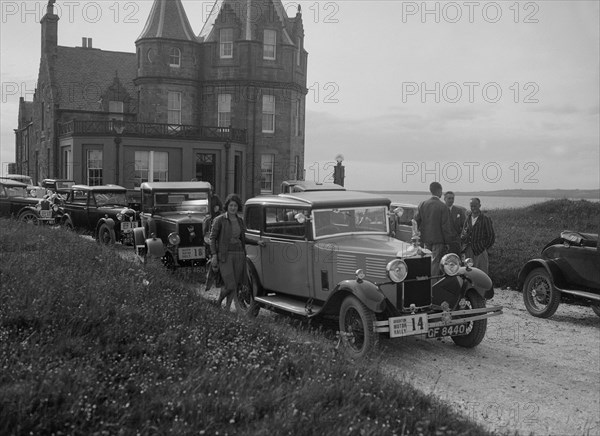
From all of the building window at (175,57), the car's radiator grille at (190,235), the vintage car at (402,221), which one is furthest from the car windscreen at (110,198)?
the building window at (175,57)

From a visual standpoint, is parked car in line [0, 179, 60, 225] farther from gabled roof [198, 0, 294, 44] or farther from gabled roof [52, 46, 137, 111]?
gabled roof [198, 0, 294, 44]

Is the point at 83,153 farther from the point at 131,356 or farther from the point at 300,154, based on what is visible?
the point at 131,356

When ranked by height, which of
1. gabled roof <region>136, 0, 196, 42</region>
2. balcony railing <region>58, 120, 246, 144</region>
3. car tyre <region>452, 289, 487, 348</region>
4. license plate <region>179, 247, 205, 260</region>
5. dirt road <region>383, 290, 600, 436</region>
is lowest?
dirt road <region>383, 290, 600, 436</region>

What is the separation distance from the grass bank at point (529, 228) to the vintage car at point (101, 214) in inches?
387

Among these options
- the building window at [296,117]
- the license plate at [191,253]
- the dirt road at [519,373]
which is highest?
the building window at [296,117]

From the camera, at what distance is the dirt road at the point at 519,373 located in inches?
225

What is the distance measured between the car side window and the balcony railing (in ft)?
78.6

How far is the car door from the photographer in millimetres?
8859

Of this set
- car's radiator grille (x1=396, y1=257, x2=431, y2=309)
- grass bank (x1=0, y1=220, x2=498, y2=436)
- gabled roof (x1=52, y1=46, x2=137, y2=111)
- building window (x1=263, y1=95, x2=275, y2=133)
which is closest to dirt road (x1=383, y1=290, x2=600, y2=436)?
car's radiator grille (x1=396, y1=257, x2=431, y2=309)

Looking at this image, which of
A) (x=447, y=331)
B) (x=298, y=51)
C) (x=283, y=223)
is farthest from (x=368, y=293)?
(x=298, y=51)

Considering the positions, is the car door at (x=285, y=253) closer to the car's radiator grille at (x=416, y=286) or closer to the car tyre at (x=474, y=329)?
the car's radiator grille at (x=416, y=286)

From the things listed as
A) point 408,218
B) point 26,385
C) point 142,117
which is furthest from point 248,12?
point 26,385

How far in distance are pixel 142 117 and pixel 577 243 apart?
96.4ft

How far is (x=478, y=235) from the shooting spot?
11375mm
